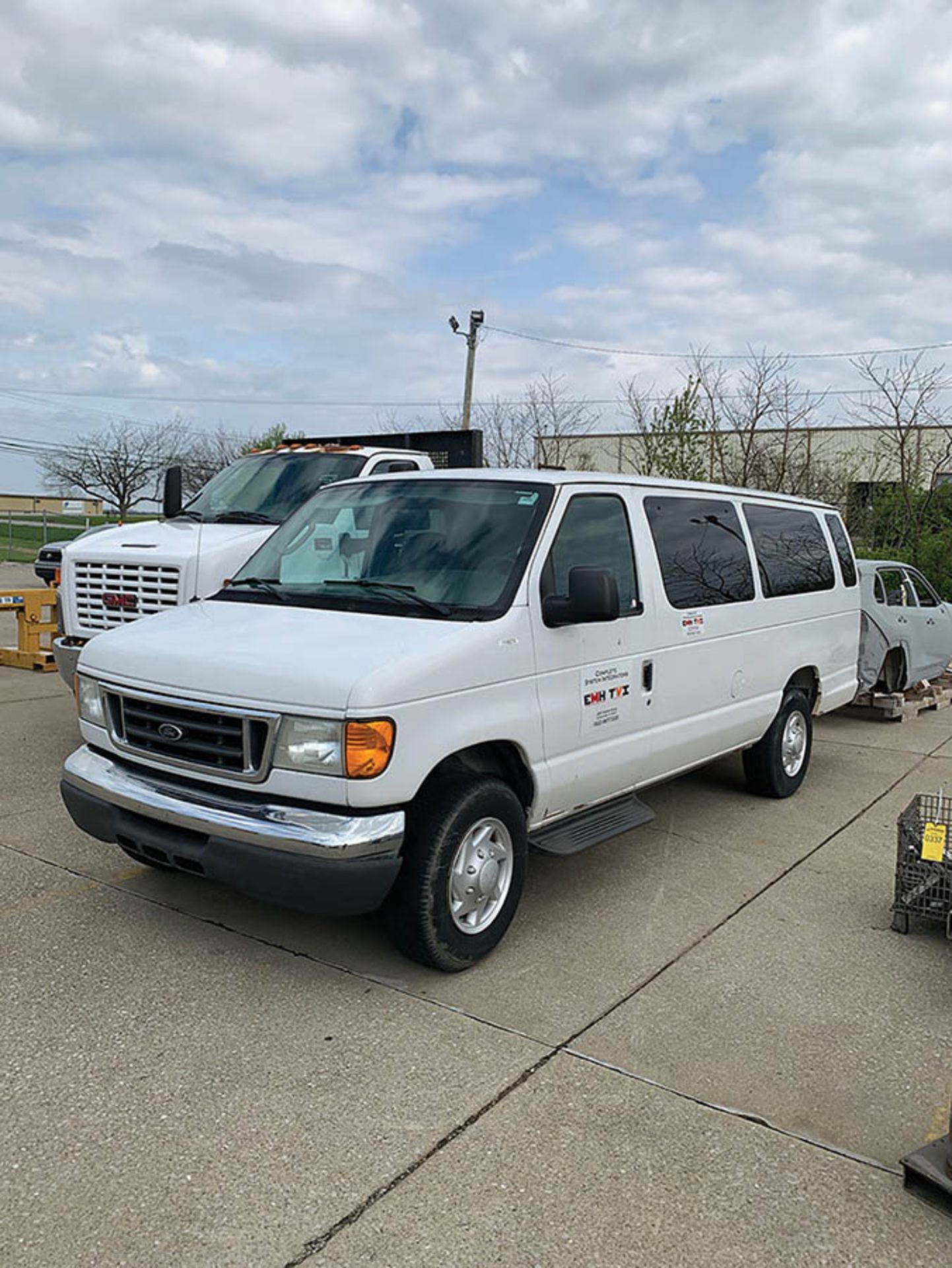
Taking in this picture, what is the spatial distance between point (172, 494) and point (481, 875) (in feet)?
20.1

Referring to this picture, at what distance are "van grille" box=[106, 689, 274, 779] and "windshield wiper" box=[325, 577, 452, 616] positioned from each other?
2.93 feet

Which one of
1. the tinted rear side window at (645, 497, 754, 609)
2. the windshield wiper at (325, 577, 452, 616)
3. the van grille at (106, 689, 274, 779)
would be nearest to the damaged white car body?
the tinted rear side window at (645, 497, 754, 609)

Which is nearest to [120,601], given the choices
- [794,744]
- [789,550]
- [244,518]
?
[244,518]

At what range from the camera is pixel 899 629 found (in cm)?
1029

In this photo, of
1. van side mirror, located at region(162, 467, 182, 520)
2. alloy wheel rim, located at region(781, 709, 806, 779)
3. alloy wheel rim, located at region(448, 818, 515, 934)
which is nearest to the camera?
alloy wheel rim, located at region(448, 818, 515, 934)

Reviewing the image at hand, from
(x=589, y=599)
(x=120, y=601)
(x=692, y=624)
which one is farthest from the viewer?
(x=120, y=601)

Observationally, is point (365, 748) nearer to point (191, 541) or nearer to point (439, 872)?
point (439, 872)

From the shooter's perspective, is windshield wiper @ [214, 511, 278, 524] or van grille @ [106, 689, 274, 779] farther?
windshield wiper @ [214, 511, 278, 524]

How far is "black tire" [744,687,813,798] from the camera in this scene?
22.5ft

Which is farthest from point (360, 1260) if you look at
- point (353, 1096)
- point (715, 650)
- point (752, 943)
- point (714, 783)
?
point (714, 783)

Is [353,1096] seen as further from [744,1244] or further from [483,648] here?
[483,648]

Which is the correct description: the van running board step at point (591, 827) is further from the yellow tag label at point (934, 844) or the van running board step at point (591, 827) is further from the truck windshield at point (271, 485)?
the truck windshield at point (271, 485)

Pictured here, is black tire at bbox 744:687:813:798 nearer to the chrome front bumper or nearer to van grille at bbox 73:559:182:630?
the chrome front bumper

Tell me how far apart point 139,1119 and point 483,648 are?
2.02 metres
